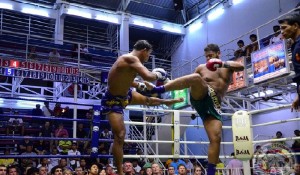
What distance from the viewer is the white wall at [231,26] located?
11273 mm

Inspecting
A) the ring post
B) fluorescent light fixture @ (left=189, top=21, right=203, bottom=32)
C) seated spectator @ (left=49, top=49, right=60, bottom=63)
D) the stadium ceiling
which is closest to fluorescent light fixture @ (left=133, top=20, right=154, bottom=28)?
the stadium ceiling

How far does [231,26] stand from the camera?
13.1 m

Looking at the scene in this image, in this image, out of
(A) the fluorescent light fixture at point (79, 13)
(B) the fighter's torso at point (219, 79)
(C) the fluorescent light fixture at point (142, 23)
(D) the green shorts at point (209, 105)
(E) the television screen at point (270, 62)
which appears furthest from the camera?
(C) the fluorescent light fixture at point (142, 23)

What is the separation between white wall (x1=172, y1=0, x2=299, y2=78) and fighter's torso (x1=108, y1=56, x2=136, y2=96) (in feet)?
28.1

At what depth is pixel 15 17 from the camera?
12.6 meters

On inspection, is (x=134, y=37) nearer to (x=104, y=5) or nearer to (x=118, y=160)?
(x=104, y=5)

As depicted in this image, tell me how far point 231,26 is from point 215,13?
1230mm

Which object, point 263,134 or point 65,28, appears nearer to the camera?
point 263,134

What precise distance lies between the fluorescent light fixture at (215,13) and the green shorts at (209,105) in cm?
1102

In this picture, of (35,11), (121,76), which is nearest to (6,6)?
(35,11)

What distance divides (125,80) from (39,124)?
7081 millimetres

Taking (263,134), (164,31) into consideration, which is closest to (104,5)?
(164,31)

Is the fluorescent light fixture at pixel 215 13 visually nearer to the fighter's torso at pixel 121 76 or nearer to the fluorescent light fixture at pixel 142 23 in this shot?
the fluorescent light fixture at pixel 142 23

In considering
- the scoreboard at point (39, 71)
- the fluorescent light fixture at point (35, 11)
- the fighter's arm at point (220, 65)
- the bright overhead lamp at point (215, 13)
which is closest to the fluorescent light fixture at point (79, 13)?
the fluorescent light fixture at point (35, 11)
